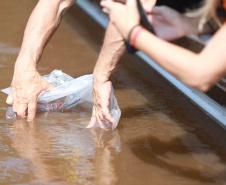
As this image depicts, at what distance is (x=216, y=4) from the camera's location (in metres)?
1.53

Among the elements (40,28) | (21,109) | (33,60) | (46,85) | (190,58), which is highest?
(190,58)

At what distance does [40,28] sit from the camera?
93.2 inches

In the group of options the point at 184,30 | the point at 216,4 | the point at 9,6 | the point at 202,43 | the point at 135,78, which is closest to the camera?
the point at 216,4

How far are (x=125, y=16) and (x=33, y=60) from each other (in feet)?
2.94

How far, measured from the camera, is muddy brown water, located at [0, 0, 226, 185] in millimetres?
1775

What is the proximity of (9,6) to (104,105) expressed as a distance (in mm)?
2849

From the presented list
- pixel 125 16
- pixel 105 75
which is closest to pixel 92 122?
pixel 105 75

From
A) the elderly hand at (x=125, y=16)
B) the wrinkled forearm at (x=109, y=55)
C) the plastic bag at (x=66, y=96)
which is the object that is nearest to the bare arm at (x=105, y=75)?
the wrinkled forearm at (x=109, y=55)

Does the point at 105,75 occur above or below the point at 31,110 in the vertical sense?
above

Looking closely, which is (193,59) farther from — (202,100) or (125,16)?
(202,100)

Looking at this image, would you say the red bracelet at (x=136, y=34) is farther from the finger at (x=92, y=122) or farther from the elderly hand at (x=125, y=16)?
the finger at (x=92, y=122)

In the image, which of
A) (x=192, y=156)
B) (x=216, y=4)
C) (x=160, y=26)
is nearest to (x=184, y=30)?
(x=160, y=26)

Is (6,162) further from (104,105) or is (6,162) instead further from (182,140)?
(182,140)

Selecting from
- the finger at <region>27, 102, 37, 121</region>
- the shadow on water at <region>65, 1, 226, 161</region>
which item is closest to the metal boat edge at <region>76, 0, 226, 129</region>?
the shadow on water at <region>65, 1, 226, 161</region>
